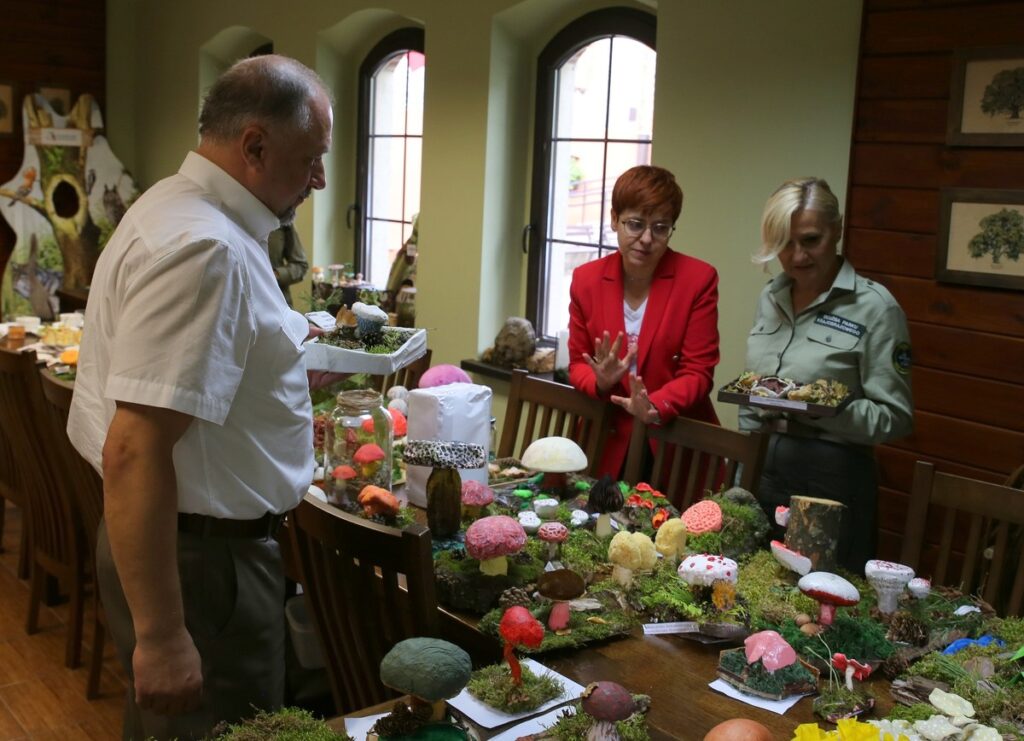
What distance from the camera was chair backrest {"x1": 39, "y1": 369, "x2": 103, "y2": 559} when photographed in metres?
2.72

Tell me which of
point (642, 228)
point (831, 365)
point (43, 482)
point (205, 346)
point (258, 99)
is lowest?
point (43, 482)

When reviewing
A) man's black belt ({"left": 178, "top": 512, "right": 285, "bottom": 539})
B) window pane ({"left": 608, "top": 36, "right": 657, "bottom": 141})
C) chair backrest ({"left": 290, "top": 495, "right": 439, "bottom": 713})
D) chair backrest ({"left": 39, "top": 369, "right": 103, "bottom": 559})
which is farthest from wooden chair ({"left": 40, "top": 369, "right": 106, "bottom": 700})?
window pane ({"left": 608, "top": 36, "right": 657, "bottom": 141})

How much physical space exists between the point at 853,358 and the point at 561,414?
0.83 meters

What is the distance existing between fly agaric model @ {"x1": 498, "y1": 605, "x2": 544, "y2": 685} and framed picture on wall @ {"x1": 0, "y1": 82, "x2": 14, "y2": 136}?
626cm

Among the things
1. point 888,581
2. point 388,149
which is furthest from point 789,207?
point 388,149

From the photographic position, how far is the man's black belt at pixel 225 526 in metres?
1.61

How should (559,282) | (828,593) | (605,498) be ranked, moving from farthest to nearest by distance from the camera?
(559,282) < (605,498) < (828,593)

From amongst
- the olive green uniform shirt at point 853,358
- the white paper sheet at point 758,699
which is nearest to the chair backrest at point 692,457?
the olive green uniform shirt at point 853,358

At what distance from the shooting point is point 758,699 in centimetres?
154

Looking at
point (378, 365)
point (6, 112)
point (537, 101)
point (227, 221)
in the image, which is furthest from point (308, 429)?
point (6, 112)

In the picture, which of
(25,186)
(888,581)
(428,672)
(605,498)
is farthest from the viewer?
(25,186)

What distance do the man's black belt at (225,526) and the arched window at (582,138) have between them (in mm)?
2845

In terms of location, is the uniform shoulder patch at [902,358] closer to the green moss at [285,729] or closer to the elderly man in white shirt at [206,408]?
the elderly man in white shirt at [206,408]

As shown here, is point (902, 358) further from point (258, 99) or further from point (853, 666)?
point (258, 99)
